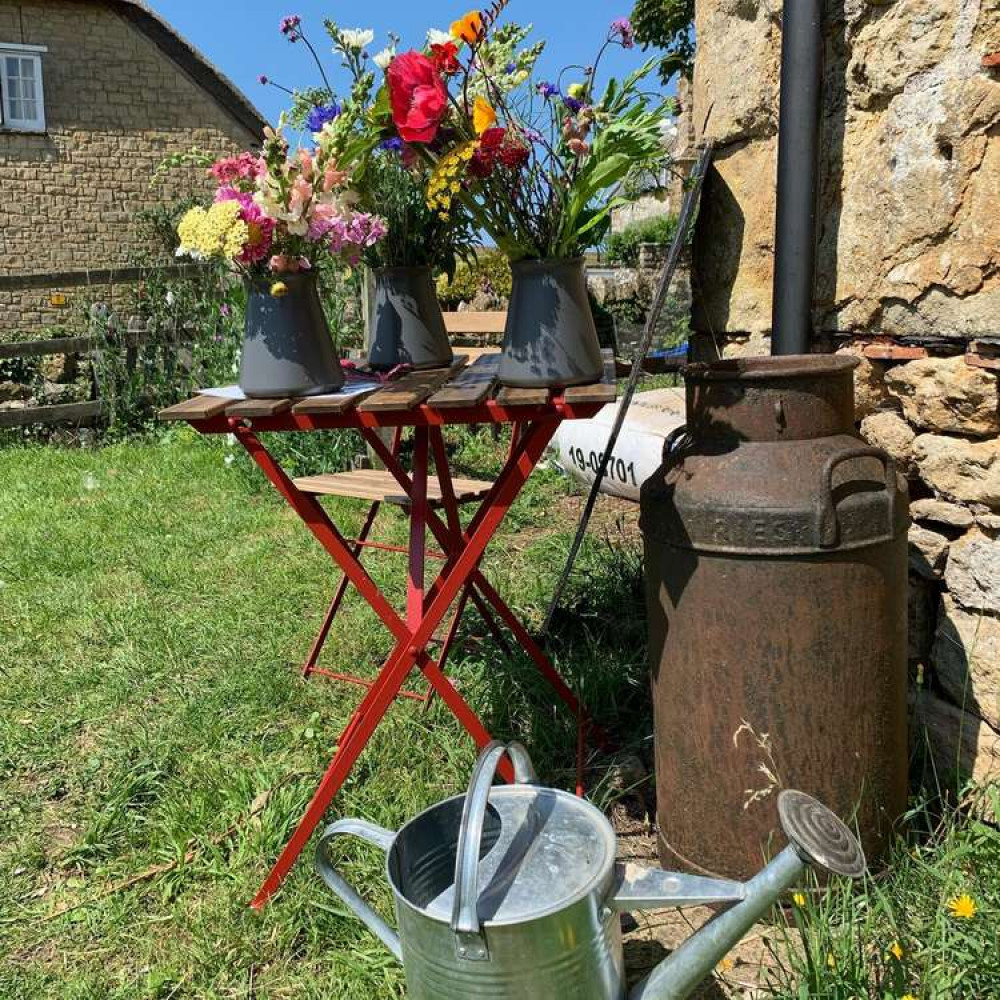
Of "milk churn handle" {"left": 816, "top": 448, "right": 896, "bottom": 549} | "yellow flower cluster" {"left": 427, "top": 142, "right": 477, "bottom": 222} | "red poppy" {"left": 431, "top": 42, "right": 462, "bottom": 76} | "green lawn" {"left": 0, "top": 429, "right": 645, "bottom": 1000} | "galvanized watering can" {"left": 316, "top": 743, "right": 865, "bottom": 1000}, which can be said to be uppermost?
"red poppy" {"left": 431, "top": 42, "right": 462, "bottom": 76}

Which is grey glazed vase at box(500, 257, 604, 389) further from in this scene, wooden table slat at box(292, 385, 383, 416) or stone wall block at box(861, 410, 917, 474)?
stone wall block at box(861, 410, 917, 474)

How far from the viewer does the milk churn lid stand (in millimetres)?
1540

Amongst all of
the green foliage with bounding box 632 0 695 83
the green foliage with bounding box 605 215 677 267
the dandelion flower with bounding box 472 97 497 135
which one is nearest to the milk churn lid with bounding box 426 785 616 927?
the dandelion flower with bounding box 472 97 497 135

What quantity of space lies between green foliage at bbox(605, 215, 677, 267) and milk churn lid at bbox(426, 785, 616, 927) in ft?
50.8

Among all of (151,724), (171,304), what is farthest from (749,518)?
(171,304)

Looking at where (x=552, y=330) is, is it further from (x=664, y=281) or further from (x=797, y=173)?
(x=797, y=173)

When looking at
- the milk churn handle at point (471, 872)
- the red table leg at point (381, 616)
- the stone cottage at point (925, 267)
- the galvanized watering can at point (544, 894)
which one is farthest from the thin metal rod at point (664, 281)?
the milk churn handle at point (471, 872)

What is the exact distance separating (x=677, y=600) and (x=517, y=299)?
2.62 feet

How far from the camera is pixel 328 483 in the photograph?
358 centimetres

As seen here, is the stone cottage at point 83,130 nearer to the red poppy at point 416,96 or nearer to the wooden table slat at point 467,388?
the wooden table slat at point 467,388

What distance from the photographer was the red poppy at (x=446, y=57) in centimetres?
205

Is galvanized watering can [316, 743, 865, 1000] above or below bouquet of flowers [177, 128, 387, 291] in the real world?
below

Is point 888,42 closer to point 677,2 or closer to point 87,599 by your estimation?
point 87,599

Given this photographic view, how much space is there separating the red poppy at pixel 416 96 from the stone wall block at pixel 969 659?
174 cm
